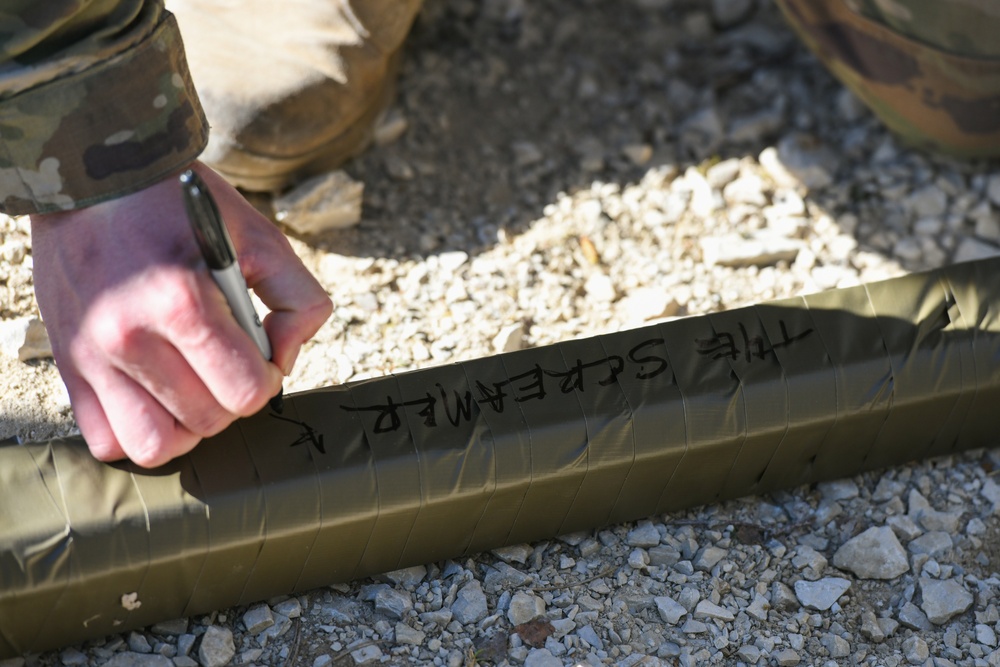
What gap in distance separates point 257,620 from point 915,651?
92cm

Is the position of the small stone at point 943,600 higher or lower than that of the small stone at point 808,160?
lower

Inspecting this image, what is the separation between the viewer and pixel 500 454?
1.43 meters

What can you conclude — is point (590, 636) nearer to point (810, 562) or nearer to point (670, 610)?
point (670, 610)

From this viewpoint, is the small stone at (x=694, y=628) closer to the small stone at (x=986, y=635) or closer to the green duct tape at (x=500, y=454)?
the green duct tape at (x=500, y=454)

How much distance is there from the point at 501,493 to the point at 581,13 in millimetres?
1557

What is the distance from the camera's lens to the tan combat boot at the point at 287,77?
6.51 feet

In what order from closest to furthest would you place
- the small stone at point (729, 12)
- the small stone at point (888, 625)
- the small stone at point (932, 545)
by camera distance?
1. the small stone at point (888, 625)
2. the small stone at point (932, 545)
3. the small stone at point (729, 12)

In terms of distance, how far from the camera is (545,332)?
1.88m

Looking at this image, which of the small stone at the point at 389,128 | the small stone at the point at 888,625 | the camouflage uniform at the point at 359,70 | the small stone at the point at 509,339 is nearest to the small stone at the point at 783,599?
the small stone at the point at 888,625

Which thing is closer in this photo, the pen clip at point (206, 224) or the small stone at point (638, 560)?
the pen clip at point (206, 224)

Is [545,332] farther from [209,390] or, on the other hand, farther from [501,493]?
[209,390]

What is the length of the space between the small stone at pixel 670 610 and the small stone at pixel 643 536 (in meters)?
0.10

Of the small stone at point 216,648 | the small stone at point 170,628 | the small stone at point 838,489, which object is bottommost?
the small stone at point 838,489

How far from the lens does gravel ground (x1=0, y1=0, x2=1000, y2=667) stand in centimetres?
143
